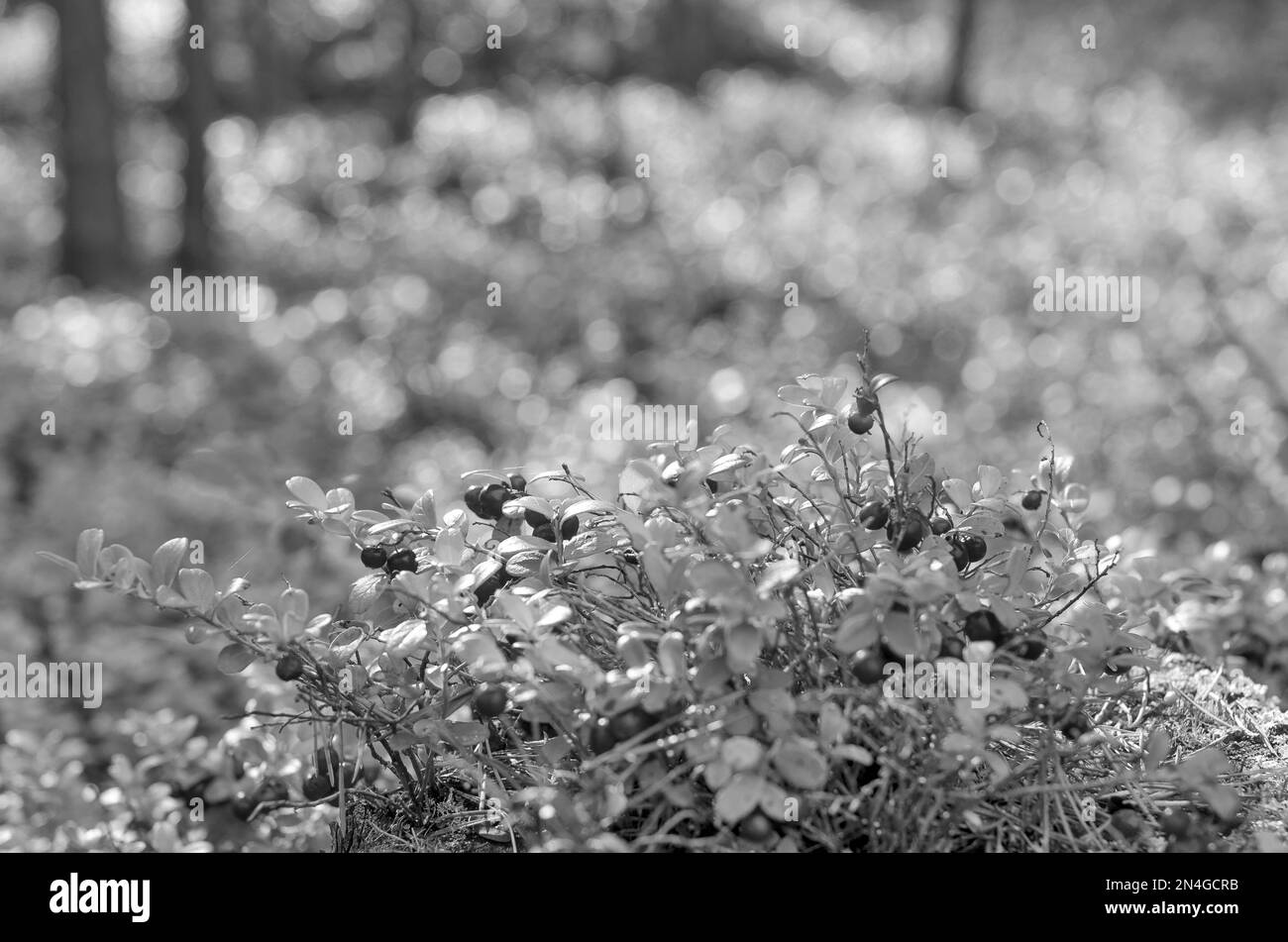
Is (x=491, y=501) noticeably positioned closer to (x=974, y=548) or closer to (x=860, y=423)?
(x=860, y=423)

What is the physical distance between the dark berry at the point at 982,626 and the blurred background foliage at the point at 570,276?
120cm

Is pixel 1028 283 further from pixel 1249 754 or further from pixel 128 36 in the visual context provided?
pixel 128 36

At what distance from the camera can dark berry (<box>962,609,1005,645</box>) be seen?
74.3 inches

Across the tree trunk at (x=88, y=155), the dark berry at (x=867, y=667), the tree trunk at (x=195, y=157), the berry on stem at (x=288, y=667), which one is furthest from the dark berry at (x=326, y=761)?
the tree trunk at (x=195, y=157)

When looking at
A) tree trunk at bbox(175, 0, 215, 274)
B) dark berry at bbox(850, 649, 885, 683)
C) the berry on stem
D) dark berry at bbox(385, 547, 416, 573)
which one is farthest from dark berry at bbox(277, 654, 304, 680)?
tree trunk at bbox(175, 0, 215, 274)

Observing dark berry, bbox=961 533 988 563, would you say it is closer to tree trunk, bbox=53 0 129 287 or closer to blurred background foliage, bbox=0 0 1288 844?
blurred background foliage, bbox=0 0 1288 844

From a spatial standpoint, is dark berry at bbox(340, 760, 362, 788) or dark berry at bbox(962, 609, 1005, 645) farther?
dark berry at bbox(340, 760, 362, 788)

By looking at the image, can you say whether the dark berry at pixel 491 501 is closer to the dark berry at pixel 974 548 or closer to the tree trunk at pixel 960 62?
the dark berry at pixel 974 548

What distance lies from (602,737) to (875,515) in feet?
1.89

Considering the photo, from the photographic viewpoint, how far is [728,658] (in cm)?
174

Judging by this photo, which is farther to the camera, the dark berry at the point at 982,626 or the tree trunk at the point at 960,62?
the tree trunk at the point at 960,62

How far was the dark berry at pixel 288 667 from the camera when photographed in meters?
2.03

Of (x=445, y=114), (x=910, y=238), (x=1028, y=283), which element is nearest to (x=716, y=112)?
(x=445, y=114)
